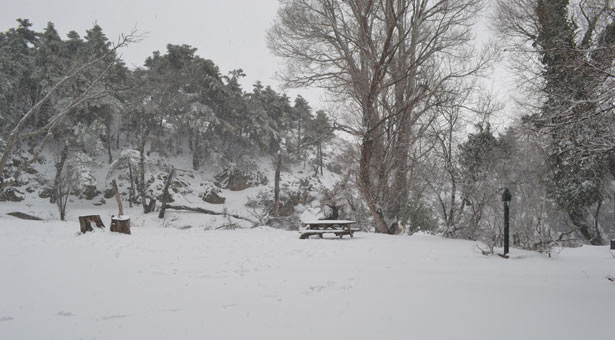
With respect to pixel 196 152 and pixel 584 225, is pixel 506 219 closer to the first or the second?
pixel 584 225

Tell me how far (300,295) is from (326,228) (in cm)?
674

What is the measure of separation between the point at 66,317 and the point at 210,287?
1.40 meters

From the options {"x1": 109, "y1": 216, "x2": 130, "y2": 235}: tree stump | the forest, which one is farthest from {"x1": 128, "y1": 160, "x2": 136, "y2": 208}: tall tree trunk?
{"x1": 109, "y1": 216, "x2": 130, "y2": 235}: tree stump

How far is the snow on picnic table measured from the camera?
2.54 meters

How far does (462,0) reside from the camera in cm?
979

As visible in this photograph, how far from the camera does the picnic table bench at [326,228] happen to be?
30.4 feet

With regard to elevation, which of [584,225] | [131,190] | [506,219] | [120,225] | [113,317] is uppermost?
[131,190]

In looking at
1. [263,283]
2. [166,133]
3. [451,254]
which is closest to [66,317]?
[263,283]

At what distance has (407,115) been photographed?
10.6 m

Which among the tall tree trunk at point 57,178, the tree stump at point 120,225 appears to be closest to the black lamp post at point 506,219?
the tree stump at point 120,225

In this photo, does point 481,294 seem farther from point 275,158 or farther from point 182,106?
point 275,158

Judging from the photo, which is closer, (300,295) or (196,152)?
(300,295)

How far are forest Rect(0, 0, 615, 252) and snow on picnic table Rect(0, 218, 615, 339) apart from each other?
1.62 meters

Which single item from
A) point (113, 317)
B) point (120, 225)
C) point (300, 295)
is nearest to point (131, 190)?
point (120, 225)
